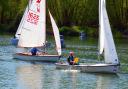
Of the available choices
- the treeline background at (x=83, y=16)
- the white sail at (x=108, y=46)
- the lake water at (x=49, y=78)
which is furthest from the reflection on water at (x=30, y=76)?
the treeline background at (x=83, y=16)

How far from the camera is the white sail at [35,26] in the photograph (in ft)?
224

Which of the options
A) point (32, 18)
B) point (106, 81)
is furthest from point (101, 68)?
point (32, 18)

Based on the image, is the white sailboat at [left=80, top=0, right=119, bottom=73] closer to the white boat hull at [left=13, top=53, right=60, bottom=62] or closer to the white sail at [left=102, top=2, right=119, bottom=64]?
the white sail at [left=102, top=2, right=119, bottom=64]

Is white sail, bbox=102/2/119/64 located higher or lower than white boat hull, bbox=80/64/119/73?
higher

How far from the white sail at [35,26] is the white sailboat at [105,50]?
51.4 ft

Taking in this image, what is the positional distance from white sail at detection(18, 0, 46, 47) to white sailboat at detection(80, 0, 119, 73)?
1567 cm

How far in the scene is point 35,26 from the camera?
225 feet

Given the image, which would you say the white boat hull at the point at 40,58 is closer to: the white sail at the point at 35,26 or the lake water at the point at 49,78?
the lake water at the point at 49,78

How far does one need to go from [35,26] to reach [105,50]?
696 inches

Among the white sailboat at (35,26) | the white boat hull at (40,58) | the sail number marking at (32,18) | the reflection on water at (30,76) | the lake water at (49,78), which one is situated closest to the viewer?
the reflection on water at (30,76)

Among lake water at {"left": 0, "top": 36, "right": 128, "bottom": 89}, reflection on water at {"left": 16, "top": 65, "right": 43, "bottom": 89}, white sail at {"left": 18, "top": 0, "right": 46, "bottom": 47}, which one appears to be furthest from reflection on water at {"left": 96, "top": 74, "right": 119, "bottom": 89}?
white sail at {"left": 18, "top": 0, "right": 46, "bottom": 47}

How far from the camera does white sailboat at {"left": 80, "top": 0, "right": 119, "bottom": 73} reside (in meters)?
52.4

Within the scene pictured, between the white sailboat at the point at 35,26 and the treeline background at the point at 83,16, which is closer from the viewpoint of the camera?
the white sailboat at the point at 35,26

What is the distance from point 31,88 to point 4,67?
15.4 meters
